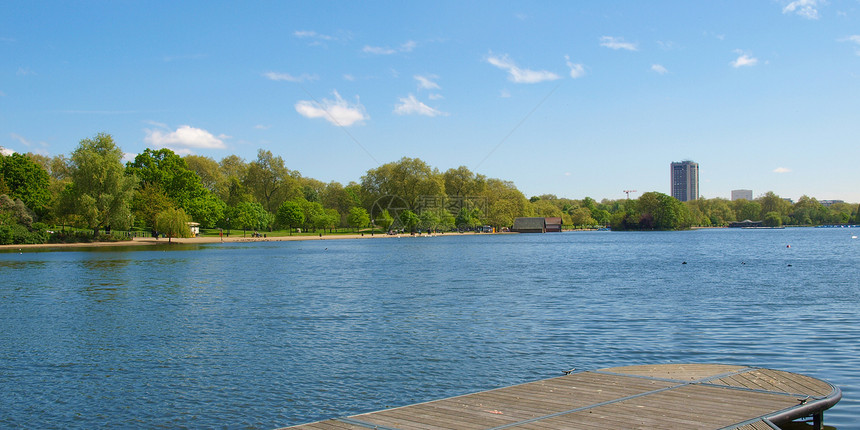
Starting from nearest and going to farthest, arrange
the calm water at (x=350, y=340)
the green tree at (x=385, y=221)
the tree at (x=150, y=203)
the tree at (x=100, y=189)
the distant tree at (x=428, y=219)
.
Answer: the calm water at (x=350, y=340)
the tree at (x=100, y=189)
the tree at (x=150, y=203)
the green tree at (x=385, y=221)
the distant tree at (x=428, y=219)

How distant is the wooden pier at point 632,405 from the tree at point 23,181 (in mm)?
88960

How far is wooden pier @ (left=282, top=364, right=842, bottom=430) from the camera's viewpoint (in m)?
8.74

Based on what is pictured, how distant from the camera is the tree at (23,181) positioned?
273 feet

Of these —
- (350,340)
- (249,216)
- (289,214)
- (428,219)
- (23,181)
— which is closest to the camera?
(350,340)

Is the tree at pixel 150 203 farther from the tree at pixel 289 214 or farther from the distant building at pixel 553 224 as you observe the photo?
the distant building at pixel 553 224

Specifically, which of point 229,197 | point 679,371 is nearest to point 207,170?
point 229,197

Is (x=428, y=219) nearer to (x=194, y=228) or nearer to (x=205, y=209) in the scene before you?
(x=194, y=228)

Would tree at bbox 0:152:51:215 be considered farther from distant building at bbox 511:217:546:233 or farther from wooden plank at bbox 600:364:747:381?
distant building at bbox 511:217:546:233

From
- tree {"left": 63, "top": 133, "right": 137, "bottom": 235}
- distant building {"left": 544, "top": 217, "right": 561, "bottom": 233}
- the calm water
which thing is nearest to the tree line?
tree {"left": 63, "top": 133, "right": 137, "bottom": 235}

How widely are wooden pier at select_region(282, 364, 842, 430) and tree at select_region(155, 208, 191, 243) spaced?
8267 cm

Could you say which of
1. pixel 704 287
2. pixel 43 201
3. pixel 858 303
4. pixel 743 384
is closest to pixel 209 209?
pixel 43 201

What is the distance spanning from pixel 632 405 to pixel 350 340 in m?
9.58

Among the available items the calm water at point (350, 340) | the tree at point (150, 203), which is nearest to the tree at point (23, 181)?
the tree at point (150, 203)

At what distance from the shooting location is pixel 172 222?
281ft
